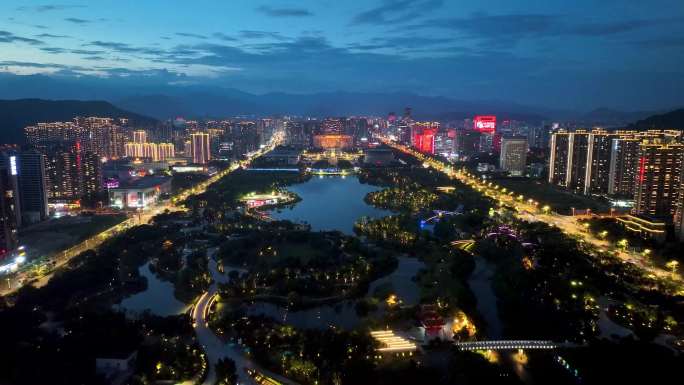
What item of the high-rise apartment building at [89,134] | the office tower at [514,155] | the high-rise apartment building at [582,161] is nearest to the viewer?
the high-rise apartment building at [582,161]

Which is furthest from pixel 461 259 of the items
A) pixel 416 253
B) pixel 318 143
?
pixel 318 143

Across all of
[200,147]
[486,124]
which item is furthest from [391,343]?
[486,124]

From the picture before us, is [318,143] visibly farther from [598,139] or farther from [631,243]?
[631,243]

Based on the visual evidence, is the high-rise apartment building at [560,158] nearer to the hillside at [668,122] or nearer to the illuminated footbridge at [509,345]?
the hillside at [668,122]

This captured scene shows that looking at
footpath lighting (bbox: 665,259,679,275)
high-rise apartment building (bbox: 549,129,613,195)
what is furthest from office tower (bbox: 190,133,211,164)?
footpath lighting (bbox: 665,259,679,275)

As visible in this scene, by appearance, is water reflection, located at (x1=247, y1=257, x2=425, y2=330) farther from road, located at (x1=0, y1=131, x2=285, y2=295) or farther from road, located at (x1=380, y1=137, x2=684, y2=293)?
road, located at (x1=380, y1=137, x2=684, y2=293)

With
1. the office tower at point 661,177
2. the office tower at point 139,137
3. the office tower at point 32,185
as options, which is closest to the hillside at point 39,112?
the office tower at point 139,137

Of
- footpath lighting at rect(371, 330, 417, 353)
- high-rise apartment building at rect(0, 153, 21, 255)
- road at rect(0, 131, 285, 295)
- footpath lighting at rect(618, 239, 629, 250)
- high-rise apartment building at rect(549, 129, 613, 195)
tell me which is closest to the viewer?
footpath lighting at rect(371, 330, 417, 353)
